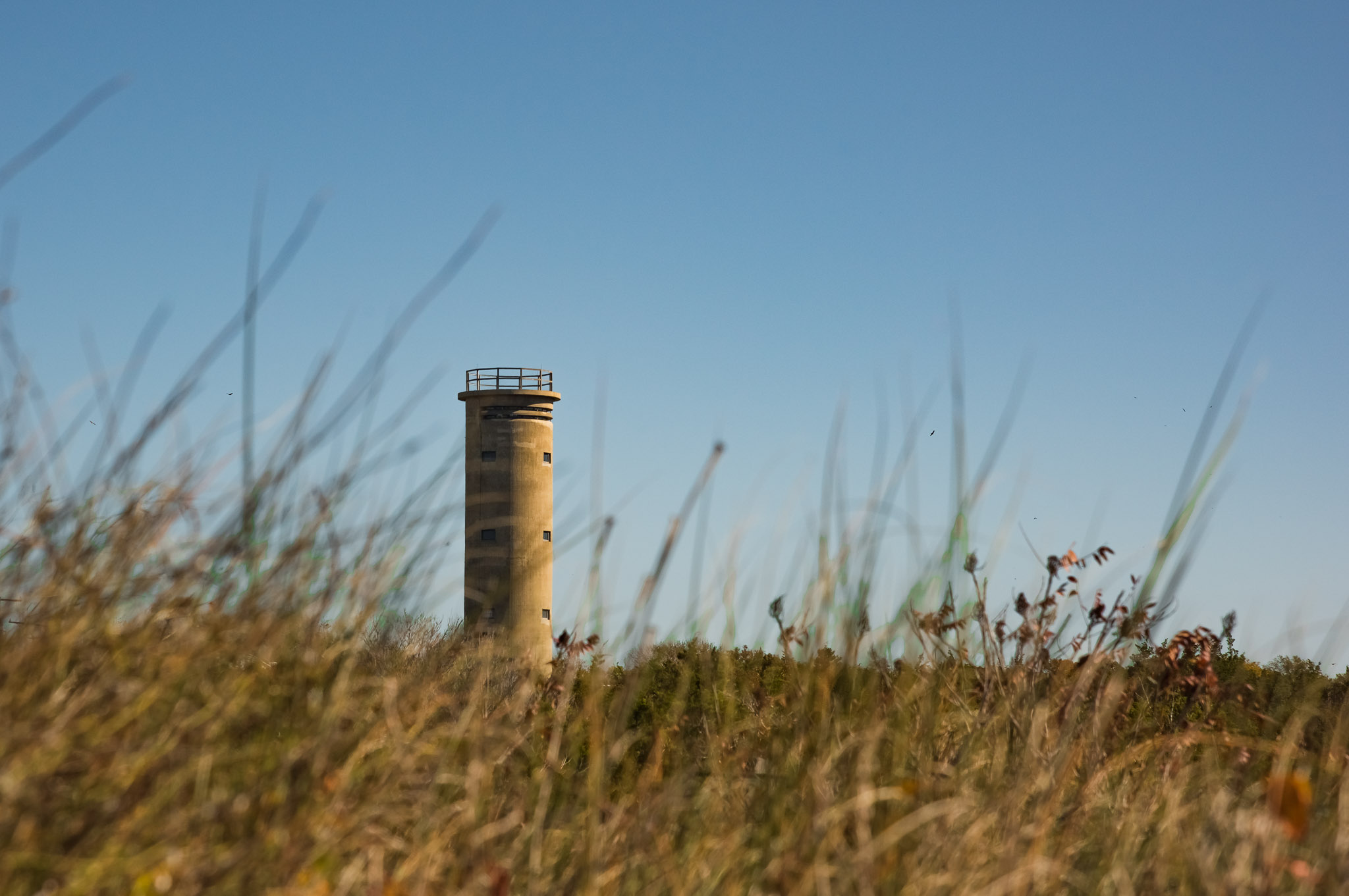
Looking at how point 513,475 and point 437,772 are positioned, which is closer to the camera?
point 437,772

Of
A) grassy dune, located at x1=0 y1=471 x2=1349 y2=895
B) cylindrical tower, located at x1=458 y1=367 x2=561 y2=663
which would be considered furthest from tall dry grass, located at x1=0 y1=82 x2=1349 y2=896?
cylindrical tower, located at x1=458 y1=367 x2=561 y2=663

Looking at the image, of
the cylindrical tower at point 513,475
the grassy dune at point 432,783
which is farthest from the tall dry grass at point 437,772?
the cylindrical tower at point 513,475

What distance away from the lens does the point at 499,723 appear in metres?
2.61

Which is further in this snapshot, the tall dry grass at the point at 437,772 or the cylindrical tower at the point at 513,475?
the cylindrical tower at the point at 513,475

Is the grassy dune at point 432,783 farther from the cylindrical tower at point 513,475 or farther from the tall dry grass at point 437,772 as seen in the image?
the cylindrical tower at point 513,475

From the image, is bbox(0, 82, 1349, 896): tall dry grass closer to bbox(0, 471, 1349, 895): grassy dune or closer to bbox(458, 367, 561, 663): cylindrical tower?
bbox(0, 471, 1349, 895): grassy dune

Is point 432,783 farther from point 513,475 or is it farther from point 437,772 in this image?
point 513,475

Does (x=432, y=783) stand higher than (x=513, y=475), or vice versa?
(x=513, y=475)

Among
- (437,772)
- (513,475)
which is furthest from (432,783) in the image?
(513,475)

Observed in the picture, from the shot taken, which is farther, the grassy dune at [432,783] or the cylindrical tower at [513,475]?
the cylindrical tower at [513,475]

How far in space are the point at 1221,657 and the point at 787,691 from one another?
6.08m

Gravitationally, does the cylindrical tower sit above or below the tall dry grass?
above

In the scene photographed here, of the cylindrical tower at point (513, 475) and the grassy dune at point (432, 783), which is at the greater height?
the cylindrical tower at point (513, 475)

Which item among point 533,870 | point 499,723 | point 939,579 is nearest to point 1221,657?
point 939,579
